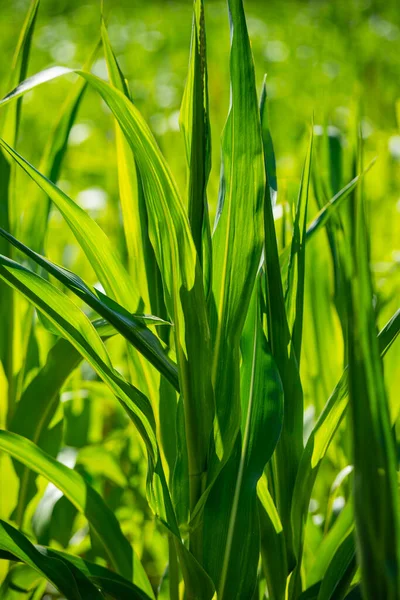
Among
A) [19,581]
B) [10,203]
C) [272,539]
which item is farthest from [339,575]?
[10,203]

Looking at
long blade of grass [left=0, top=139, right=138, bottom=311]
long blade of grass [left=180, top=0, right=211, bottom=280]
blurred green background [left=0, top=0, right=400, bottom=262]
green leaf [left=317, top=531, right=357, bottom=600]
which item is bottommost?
green leaf [left=317, top=531, right=357, bottom=600]

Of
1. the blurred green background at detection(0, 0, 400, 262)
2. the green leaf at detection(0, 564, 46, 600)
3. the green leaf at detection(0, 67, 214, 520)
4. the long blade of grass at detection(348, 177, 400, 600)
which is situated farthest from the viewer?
the blurred green background at detection(0, 0, 400, 262)

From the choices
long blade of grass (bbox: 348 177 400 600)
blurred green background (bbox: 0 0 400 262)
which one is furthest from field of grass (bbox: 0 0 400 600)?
blurred green background (bbox: 0 0 400 262)

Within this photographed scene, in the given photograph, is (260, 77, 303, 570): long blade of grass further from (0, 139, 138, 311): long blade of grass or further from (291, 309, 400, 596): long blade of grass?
(0, 139, 138, 311): long blade of grass

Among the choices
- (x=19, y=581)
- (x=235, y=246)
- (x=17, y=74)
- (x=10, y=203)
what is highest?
(x=17, y=74)

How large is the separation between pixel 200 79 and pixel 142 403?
0.81 feet

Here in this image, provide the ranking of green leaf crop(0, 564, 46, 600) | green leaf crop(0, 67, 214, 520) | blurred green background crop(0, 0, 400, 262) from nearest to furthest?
1. green leaf crop(0, 67, 214, 520)
2. green leaf crop(0, 564, 46, 600)
3. blurred green background crop(0, 0, 400, 262)

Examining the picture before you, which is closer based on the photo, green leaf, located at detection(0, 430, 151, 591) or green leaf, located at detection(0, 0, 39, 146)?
green leaf, located at detection(0, 430, 151, 591)

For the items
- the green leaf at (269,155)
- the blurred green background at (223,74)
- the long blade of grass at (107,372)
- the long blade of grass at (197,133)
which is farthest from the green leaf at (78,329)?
the blurred green background at (223,74)

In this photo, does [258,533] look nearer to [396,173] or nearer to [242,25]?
[242,25]

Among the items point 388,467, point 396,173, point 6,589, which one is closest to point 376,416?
point 388,467

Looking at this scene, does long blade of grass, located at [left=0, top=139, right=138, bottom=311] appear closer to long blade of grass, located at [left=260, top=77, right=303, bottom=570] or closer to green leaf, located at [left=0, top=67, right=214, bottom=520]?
green leaf, located at [left=0, top=67, right=214, bottom=520]

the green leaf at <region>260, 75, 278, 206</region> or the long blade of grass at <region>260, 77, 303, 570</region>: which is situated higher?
the green leaf at <region>260, 75, 278, 206</region>

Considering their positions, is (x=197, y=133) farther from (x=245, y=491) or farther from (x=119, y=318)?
(x=245, y=491)
